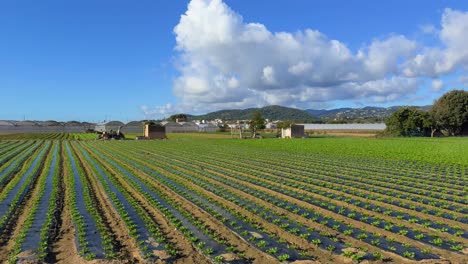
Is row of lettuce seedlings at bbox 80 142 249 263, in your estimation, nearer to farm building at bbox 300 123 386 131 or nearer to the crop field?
the crop field

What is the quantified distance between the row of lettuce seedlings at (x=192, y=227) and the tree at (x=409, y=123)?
6735 centimetres

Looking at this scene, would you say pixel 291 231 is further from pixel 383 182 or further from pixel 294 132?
pixel 294 132

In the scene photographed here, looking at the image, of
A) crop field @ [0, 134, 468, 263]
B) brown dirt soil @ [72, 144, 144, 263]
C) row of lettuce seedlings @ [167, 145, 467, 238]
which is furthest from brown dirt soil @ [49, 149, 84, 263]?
row of lettuce seedlings @ [167, 145, 467, 238]

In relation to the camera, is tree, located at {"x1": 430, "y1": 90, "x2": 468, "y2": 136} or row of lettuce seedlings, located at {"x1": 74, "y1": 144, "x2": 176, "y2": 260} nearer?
row of lettuce seedlings, located at {"x1": 74, "y1": 144, "x2": 176, "y2": 260}

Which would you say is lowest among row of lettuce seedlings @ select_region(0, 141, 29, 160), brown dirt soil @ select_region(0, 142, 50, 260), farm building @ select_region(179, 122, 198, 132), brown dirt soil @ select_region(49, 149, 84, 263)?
brown dirt soil @ select_region(49, 149, 84, 263)

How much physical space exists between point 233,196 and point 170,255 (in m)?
6.37

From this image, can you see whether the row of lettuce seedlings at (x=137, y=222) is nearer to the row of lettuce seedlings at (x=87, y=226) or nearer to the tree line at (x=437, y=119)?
the row of lettuce seedlings at (x=87, y=226)

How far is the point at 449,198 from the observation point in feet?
42.5

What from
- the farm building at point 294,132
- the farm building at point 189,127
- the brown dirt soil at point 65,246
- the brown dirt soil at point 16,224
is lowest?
the brown dirt soil at point 65,246

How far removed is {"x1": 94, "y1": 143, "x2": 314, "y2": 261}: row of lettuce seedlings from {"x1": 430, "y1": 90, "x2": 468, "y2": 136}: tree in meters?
69.1

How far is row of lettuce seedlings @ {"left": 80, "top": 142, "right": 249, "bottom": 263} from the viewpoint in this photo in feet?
24.9

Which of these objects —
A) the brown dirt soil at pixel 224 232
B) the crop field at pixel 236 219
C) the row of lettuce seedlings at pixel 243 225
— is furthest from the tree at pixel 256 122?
the brown dirt soil at pixel 224 232

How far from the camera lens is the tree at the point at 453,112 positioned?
2699 inches

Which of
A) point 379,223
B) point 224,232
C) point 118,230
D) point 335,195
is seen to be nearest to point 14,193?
point 118,230
